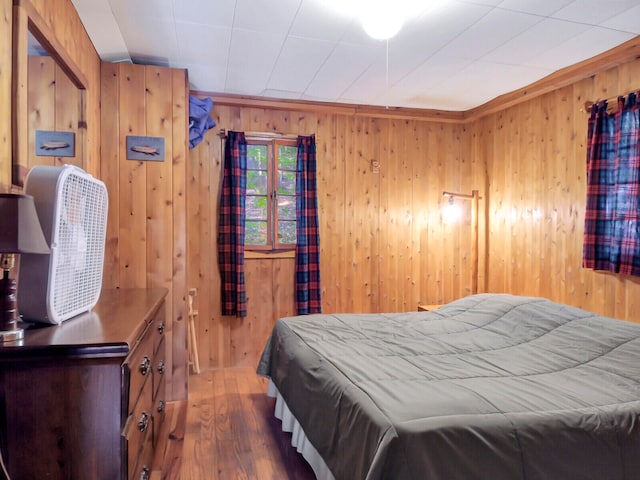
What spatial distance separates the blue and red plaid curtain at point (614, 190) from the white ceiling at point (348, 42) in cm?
48

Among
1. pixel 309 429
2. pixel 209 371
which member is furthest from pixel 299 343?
pixel 209 371

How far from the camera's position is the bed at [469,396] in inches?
55.9

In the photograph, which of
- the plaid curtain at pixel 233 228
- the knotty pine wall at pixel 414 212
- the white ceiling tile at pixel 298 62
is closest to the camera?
the white ceiling tile at pixel 298 62

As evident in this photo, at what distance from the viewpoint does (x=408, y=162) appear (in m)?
4.49

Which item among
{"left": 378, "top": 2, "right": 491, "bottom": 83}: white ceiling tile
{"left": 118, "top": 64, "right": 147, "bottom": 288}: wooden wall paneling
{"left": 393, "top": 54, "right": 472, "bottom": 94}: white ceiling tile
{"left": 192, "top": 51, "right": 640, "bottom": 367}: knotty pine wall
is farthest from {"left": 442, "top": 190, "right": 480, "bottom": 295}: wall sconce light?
{"left": 118, "top": 64, "right": 147, "bottom": 288}: wooden wall paneling

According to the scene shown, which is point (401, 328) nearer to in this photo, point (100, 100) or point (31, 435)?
point (31, 435)

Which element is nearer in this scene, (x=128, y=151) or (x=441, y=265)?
(x=128, y=151)

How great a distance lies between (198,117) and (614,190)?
3.13 metres

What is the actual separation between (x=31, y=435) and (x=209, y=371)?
2778 mm

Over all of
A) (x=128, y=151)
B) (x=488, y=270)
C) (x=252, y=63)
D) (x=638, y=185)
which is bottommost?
(x=488, y=270)

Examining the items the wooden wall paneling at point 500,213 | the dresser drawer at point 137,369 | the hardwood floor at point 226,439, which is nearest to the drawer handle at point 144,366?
the dresser drawer at point 137,369

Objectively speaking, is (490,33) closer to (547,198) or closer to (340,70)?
(340,70)

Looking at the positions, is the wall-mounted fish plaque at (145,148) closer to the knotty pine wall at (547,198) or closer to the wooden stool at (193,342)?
the wooden stool at (193,342)

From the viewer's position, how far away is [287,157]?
164 inches
